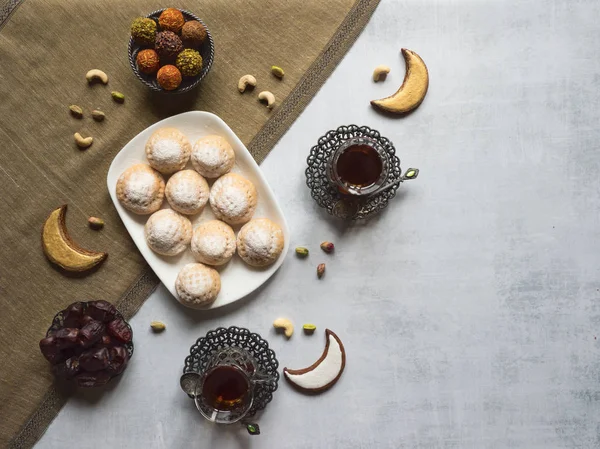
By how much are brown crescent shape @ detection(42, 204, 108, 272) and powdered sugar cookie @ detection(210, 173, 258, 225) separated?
367 mm

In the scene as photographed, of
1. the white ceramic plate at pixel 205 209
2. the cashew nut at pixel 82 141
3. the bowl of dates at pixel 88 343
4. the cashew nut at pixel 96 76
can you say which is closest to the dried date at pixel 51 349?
the bowl of dates at pixel 88 343

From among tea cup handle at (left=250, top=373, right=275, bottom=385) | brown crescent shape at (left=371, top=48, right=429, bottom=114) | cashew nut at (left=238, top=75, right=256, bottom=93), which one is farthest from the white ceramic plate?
brown crescent shape at (left=371, top=48, right=429, bottom=114)

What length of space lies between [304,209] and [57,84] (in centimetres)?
78

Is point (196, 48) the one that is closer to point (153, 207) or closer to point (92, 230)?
point (153, 207)

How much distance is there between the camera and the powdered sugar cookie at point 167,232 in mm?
1602

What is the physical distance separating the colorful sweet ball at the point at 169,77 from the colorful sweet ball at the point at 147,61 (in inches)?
0.9

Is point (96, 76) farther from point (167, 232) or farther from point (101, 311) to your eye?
point (101, 311)

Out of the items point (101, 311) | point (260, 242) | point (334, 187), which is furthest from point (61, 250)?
point (334, 187)

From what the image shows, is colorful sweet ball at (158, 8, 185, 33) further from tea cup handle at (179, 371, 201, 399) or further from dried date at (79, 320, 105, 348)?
tea cup handle at (179, 371, 201, 399)

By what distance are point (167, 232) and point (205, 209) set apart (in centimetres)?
14

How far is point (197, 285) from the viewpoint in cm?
161

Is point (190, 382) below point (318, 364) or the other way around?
the other way around

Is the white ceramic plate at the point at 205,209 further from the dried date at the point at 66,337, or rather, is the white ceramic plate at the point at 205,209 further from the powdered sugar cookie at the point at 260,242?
the dried date at the point at 66,337

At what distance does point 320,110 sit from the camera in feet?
5.62
